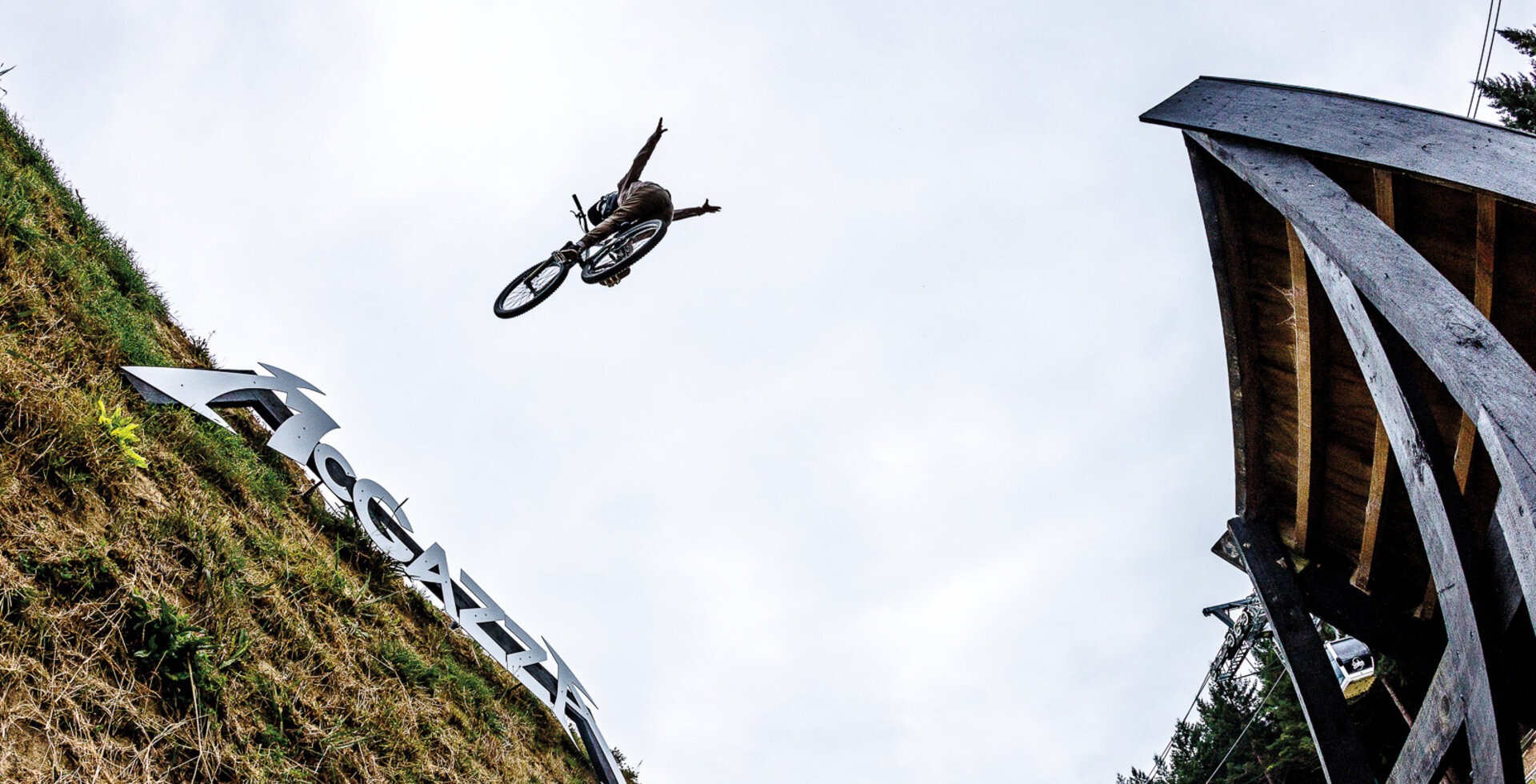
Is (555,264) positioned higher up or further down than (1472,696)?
higher up

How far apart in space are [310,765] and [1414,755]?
13.0 feet

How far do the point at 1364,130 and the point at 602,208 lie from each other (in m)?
7.19

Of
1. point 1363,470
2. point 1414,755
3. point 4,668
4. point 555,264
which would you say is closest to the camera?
point 4,668

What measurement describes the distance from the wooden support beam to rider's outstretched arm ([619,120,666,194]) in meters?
6.35

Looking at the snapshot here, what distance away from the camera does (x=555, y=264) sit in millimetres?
9383

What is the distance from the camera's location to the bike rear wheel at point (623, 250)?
29.2 ft

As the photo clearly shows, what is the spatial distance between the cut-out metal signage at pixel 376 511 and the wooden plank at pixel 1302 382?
5.46 metres

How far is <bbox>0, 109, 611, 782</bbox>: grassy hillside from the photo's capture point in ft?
10.0

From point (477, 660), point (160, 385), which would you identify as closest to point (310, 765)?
point (160, 385)

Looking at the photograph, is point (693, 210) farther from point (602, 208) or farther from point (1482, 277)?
point (1482, 277)

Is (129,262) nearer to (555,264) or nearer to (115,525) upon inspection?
(555,264)

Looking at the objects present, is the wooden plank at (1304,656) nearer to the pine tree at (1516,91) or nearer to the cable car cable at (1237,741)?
the pine tree at (1516,91)

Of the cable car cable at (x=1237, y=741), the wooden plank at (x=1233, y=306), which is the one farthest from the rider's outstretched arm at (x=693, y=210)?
the cable car cable at (x=1237, y=741)

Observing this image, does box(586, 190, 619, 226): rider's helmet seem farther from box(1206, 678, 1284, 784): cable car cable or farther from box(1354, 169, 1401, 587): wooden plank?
box(1206, 678, 1284, 784): cable car cable
